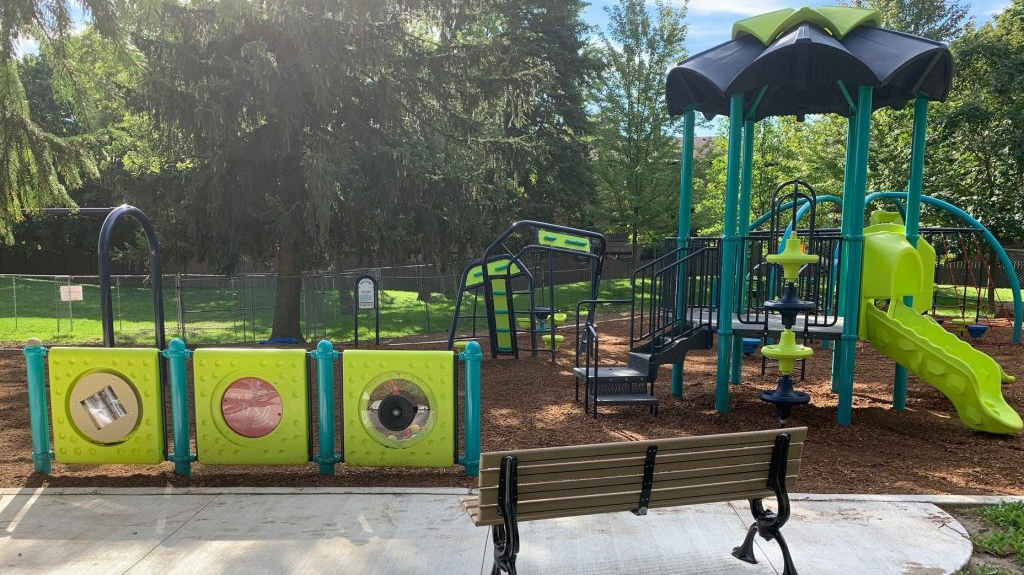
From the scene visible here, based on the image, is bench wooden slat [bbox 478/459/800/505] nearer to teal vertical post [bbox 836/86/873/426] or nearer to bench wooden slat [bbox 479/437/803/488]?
bench wooden slat [bbox 479/437/803/488]

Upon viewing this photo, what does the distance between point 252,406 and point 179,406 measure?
58 cm

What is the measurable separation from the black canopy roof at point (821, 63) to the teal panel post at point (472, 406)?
4015 millimetres

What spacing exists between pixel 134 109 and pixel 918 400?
1420 centimetres

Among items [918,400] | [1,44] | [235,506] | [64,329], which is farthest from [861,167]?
[64,329]

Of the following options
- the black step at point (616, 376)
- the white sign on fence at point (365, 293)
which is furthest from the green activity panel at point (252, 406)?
the white sign on fence at point (365, 293)

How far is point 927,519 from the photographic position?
4695 mm

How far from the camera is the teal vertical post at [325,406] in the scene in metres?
5.46

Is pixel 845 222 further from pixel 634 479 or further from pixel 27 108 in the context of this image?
pixel 27 108

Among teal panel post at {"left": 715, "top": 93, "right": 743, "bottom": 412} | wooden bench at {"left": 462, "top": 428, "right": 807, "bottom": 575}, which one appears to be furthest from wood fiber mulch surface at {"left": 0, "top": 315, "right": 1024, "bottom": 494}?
wooden bench at {"left": 462, "top": 428, "right": 807, "bottom": 575}

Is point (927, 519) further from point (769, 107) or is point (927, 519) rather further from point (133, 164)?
point (133, 164)

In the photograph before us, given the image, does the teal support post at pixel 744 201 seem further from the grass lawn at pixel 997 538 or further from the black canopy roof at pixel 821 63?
the grass lawn at pixel 997 538

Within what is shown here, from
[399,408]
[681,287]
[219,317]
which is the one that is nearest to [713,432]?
[681,287]

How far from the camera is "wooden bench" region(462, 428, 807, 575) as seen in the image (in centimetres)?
349

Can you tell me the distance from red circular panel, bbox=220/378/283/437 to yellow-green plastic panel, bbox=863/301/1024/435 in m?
6.18
